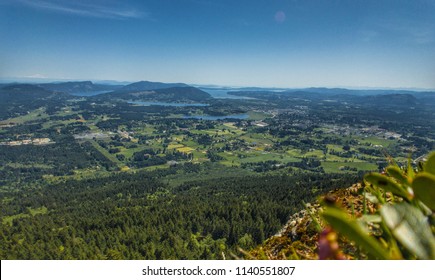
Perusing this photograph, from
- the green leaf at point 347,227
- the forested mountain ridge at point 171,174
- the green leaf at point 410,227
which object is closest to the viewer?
the green leaf at point 347,227

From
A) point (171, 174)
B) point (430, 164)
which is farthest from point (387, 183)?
point (171, 174)

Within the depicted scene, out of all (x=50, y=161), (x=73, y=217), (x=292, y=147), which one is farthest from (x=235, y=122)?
(x=73, y=217)

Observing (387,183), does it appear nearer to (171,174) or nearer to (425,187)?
(425,187)

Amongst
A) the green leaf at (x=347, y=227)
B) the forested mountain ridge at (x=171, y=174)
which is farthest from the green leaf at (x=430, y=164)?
the forested mountain ridge at (x=171, y=174)

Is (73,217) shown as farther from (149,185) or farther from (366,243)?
(366,243)

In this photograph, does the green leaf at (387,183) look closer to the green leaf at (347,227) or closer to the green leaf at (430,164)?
the green leaf at (430,164)

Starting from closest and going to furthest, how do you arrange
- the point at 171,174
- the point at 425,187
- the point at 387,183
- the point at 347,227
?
the point at 347,227 < the point at 425,187 < the point at 387,183 < the point at 171,174

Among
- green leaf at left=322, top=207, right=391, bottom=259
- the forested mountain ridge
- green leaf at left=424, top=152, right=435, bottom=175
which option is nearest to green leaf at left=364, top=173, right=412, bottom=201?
green leaf at left=424, top=152, right=435, bottom=175
